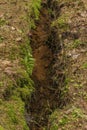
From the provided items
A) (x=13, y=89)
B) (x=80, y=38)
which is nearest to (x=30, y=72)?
(x=13, y=89)

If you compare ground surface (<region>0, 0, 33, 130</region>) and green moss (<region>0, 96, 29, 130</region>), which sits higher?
ground surface (<region>0, 0, 33, 130</region>)

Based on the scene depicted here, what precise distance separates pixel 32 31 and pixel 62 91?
1870 mm

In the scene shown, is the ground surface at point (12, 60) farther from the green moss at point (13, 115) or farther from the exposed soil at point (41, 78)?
the exposed soil at point (41, 78)

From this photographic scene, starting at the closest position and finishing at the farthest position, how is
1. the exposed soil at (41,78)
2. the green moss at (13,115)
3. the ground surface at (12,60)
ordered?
1. the green moss at (13,115)
2. the ground surface at (12,60)
3. the exposed soil at (41,78)

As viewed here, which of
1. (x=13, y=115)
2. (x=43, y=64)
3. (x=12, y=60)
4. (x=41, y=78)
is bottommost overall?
(x=13, y=115)

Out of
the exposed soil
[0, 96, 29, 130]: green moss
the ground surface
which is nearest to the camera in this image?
[0, 96, 29, 130]: green moss

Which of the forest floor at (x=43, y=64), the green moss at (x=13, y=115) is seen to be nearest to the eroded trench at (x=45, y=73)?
the forest floor at (x=43, y=64)

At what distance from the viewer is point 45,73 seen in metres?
6.46

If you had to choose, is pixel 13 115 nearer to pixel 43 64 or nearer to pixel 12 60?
pixel 12 60

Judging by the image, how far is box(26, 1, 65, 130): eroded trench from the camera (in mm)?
5639

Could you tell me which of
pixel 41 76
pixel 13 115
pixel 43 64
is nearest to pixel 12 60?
pixel 41 76

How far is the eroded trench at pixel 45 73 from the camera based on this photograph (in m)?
5.64

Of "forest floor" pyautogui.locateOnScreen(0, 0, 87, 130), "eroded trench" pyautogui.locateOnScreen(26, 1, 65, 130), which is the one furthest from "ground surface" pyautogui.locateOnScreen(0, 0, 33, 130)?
"eroded trench" pyautogui.locateOnScreen(26, 1, 65, 130)

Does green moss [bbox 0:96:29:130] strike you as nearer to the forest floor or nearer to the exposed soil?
the forest floor
